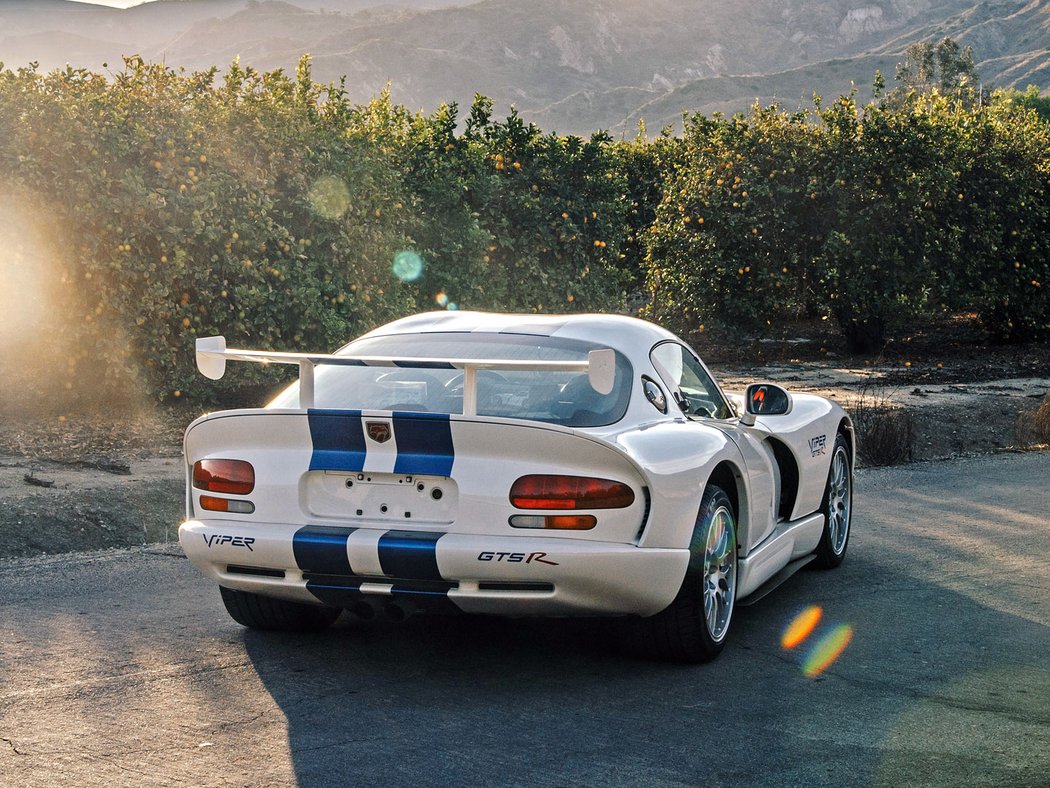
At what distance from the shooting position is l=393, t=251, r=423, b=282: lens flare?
16031mm

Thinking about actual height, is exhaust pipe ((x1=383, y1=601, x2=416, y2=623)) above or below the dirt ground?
above

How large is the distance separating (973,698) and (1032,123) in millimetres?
26636

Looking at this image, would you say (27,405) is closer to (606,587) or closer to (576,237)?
(576,237)

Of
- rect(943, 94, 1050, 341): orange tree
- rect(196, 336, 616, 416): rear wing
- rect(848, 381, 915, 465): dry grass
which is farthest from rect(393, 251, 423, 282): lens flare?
rect(943, 94, 1050, 341): orange tree

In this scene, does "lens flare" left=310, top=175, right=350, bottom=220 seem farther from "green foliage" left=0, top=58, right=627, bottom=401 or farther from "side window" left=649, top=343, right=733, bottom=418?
"side window" left=649, top=343, right=733, bottom=418

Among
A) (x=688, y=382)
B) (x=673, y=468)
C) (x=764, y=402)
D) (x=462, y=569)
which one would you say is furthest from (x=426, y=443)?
(x=764, y=402)

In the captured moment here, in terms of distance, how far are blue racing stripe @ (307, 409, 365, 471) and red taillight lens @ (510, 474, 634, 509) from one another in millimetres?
639

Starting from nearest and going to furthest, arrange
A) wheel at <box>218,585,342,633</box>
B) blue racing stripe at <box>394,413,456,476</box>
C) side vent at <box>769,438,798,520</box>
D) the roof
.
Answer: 1. blue racing stripe at <box>394,413,456,476</box>
2. wheel at <box>218,585,342,633</box>
3. the roof
4. side vent at <box>769,438,798,520</box>

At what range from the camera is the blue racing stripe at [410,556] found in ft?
16.6

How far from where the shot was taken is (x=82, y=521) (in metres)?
9.17

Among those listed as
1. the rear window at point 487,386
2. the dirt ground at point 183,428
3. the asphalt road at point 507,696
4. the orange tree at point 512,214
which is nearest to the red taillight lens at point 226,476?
the rear window at point 487,386

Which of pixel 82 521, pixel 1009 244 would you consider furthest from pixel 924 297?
pixel 82 521

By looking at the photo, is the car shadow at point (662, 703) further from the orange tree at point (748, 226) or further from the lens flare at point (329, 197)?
the orange tree at point (748, 226)

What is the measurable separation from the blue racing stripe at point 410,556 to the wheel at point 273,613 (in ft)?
3.46
